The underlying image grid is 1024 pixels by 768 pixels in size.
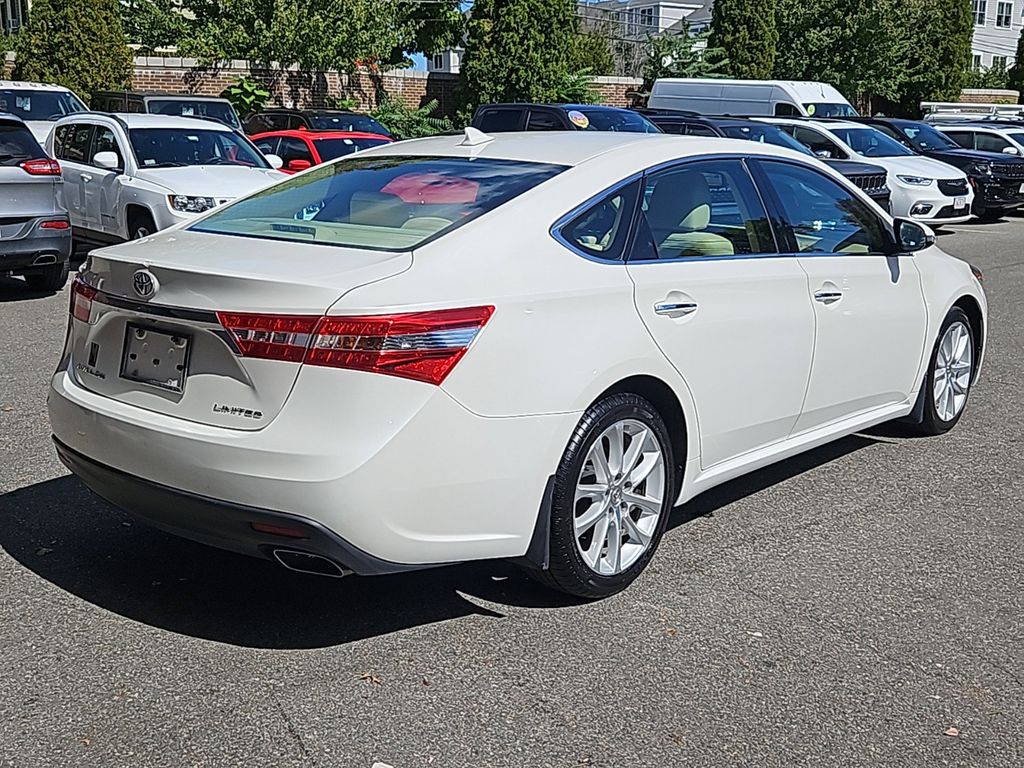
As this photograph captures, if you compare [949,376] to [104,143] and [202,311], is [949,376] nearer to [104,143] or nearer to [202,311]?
[202,311]

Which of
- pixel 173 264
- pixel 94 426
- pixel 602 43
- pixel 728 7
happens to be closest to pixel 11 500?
pixel 94 426

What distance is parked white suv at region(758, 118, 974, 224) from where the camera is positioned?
60.5 feet

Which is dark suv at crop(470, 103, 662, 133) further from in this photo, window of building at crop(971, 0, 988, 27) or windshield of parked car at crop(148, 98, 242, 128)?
window of building at crop(971, 0, 988, 27)

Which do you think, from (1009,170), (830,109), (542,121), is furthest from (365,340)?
(830,109)

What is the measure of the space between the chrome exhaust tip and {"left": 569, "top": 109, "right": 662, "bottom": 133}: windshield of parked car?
1541 centimetres

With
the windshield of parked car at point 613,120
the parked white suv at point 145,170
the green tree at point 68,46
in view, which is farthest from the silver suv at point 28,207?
the green tree at point 68,46

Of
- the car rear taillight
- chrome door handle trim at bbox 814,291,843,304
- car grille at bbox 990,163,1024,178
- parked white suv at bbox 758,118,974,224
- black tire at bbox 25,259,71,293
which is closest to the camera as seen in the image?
Answer: the car rear taillight

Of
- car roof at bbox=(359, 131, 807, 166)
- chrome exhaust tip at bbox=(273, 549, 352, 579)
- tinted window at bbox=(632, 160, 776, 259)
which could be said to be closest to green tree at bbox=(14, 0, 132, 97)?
car roof at bbox=(359, 131, 807, 166)

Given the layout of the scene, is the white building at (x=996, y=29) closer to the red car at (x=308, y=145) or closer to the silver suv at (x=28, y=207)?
the red car at (x=308, y=145)

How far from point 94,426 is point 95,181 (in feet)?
31.2

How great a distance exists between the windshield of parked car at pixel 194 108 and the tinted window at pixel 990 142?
13444mm

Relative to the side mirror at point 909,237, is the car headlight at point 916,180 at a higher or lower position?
lower

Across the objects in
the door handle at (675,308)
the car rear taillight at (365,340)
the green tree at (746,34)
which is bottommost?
the door handle at (675,308)

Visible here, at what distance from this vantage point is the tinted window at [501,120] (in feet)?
64.1
